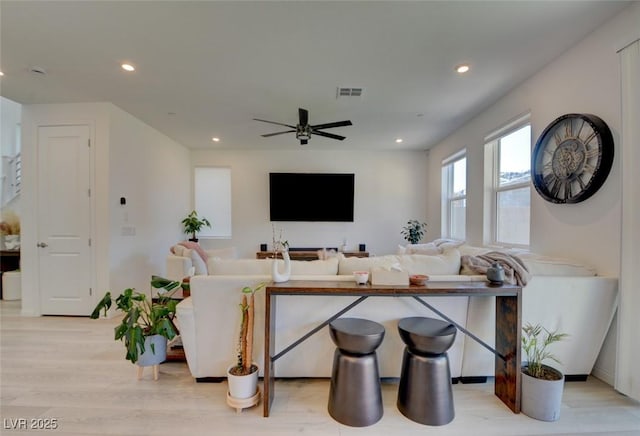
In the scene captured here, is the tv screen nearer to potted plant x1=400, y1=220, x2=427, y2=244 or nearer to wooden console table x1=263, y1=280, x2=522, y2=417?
potted plant x1=400, y1=220, x2=427, y2=244

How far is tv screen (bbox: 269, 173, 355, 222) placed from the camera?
570 centimetres

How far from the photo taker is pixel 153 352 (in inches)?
81.5

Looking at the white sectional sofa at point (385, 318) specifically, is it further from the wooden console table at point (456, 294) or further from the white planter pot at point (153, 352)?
the white planter pot at point (153, 352)

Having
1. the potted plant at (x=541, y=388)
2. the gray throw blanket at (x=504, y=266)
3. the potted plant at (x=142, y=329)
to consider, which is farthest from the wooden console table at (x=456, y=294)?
the potted plant at (x=142, y=329)

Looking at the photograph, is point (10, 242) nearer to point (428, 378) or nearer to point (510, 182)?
point (428, 378)

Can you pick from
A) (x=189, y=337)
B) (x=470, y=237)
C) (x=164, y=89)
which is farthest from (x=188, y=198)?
(x=470, y=237)

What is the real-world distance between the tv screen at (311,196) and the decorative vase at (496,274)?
12.8ft

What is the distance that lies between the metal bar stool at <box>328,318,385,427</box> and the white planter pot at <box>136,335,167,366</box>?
4.40 ft

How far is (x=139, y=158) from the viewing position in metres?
4.11

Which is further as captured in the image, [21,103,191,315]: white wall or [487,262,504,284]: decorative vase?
[21,103,191,315]: white wall

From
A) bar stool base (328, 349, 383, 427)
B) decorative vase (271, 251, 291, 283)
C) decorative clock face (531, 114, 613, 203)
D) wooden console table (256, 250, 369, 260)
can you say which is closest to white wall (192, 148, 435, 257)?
wooden console table (256, 250, 369, 260)

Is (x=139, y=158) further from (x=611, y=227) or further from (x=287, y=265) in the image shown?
(x=611, y=227)

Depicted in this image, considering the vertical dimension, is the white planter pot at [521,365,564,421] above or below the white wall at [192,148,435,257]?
below

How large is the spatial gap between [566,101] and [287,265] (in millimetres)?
2816
